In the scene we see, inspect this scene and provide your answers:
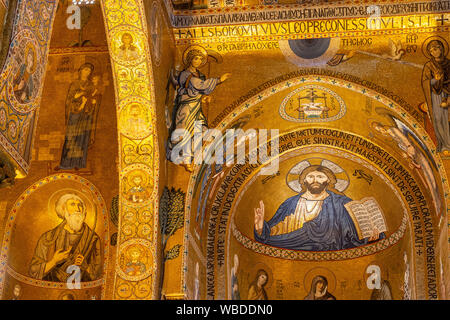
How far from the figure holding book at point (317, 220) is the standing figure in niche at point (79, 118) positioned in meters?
3.53

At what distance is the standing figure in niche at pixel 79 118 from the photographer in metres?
11.7

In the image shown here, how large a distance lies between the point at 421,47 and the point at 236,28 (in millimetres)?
2941

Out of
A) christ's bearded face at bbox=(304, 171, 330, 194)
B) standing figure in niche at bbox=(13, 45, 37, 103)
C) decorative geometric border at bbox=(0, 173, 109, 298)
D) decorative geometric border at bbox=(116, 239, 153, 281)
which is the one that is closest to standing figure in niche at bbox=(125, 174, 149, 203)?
decorative geometric border at bbox=(116, 239, 153, 281)

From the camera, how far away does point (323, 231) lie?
44.4 ft

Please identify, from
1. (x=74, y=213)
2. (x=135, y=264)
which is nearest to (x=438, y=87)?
(x=135, y=264)

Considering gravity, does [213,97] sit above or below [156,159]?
above

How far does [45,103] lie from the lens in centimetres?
1191

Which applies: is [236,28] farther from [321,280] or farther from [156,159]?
[321,280]

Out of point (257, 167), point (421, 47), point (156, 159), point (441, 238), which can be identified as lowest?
point (441, 238)

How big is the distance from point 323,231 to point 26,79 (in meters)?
8.08

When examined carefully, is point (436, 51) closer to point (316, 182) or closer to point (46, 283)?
point (316, 182)

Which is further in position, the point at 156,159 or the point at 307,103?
the point at 307,103
